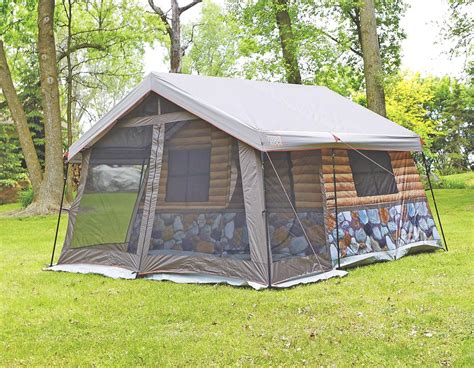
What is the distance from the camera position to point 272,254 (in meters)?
5.09

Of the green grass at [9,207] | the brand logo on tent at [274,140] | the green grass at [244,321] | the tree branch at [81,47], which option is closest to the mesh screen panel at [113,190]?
the green grass at [244,321]

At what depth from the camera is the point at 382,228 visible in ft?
20.4

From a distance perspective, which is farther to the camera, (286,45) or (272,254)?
(286,45)

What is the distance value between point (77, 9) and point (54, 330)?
1599 centimetres

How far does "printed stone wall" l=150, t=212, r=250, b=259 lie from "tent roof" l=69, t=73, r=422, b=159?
2.72 feet

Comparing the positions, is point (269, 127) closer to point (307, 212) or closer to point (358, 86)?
point (307, 212)

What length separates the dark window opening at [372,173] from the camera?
6.11 meters

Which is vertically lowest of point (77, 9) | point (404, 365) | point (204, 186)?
point (404, 365)

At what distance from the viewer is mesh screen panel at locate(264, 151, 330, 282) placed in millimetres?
5176

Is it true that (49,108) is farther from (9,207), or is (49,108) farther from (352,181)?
(352,181)

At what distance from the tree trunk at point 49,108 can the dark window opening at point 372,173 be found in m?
8.10

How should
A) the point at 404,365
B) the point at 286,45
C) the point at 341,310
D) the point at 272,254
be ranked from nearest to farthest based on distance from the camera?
the point at 404,365 → the point at 341,310 → the point at 272,254 → the point at 286,45

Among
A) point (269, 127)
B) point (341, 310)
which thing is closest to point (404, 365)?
point (341, 310)

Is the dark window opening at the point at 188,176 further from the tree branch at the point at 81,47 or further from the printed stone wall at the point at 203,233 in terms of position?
the tree branch at the point at 81,47
